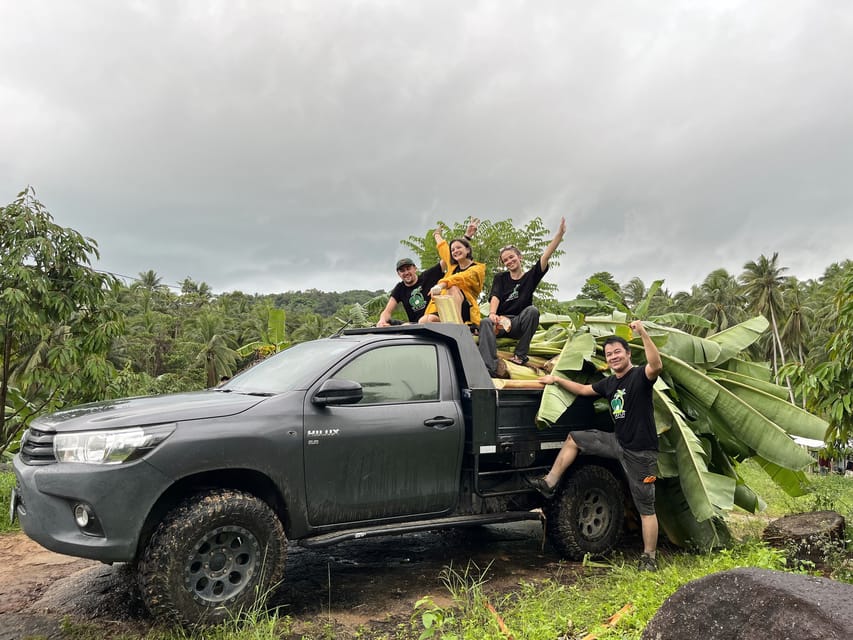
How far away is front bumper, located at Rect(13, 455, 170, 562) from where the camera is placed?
3.85 metres

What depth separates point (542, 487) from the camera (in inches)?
224

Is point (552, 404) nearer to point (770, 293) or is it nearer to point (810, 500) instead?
point (810, 500)

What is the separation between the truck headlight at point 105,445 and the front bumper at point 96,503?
→ 2.0 inches

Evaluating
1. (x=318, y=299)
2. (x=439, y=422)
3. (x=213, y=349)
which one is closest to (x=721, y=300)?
(x=213, y=349)

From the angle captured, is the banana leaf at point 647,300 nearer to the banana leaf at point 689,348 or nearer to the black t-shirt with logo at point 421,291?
the banana leaf at point 689,348

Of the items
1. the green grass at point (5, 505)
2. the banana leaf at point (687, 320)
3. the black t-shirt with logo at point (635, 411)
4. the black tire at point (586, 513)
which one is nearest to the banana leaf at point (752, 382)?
the banana leaf at point (687, 320)

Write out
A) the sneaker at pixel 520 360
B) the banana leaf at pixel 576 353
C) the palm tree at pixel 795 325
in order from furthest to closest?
the palm tree at pixel 795 325, the sneaker at pixel 520 360, the banana leaf at pixel 576 353

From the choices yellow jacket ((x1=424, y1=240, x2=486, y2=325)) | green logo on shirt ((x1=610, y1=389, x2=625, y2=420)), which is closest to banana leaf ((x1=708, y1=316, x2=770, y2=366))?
green logo on shirt ((x1=610, y1=389, x2=625, y2=420))

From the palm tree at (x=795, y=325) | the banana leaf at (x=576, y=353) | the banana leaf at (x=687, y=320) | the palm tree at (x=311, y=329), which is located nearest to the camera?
the banana leaf at (x=576, y=353)

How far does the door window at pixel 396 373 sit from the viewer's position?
16.3ft

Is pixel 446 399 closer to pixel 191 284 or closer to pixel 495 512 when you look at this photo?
pixel 495 512

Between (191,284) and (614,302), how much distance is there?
72.4 m

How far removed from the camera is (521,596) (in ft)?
16.1

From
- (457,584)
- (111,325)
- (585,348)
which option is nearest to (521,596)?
(457,584)
